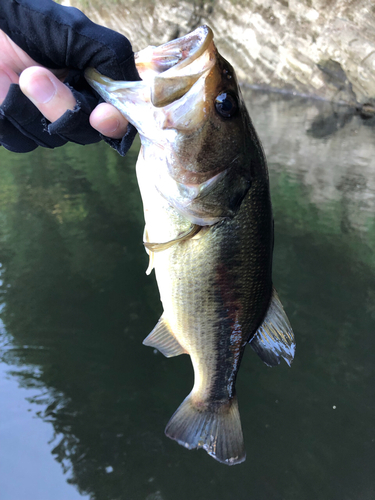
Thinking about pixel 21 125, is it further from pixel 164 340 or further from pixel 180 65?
pixel 164 340

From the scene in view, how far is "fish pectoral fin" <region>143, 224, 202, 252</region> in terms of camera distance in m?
1.69

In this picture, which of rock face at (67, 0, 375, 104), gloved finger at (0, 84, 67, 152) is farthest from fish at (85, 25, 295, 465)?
rock face at (67, 0, 375, 104)

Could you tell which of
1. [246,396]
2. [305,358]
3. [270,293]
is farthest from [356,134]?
[270,293]

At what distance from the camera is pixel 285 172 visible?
418 inches

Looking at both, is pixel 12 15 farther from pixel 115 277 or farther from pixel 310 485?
pixel 115 277

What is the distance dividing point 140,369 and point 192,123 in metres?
4.36

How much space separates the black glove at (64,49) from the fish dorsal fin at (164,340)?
1.11 meters

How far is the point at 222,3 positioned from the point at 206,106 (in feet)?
88.1

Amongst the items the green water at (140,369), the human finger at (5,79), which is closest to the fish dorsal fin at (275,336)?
the human finger at (5,79)

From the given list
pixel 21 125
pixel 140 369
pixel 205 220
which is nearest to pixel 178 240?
pixel 205 220

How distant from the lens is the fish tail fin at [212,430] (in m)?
2.03

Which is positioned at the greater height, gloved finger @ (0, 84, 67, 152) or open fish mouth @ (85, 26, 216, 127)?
open fish mouth @ (85, 26, 216, 127)

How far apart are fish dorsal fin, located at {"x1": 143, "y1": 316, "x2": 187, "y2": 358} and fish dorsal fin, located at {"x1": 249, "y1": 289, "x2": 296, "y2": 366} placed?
1.46 feet

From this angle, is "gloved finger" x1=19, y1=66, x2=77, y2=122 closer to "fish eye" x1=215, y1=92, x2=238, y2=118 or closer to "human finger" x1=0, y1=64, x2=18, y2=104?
"human finger" x1=0, y1=64, x2=18, y2=104
